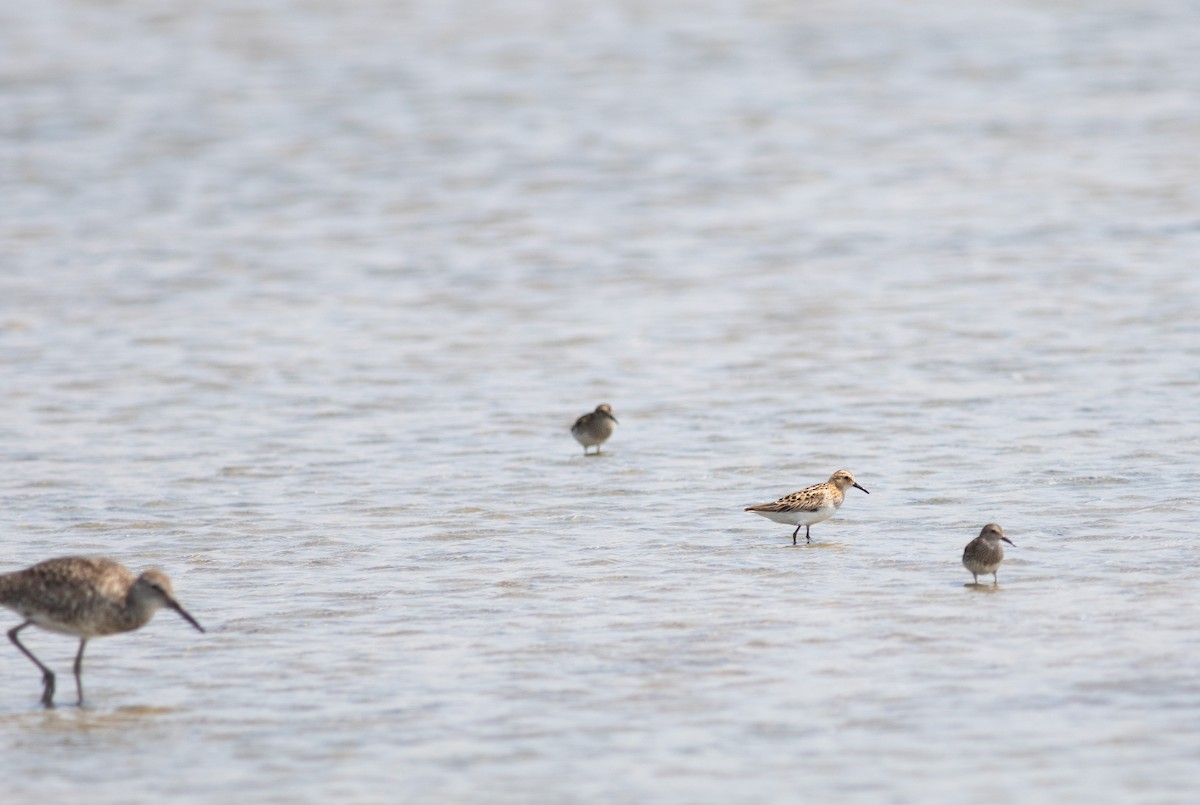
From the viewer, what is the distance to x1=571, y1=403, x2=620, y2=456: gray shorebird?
1645 centimetres

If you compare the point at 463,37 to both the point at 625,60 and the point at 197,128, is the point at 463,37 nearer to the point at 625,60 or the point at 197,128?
the point at 625,60

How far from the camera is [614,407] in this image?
1861 cm

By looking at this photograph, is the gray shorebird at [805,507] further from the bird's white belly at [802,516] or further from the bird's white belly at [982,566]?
the bird's white belly at [982,566]

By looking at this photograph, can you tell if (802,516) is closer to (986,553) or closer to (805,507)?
(805,507)

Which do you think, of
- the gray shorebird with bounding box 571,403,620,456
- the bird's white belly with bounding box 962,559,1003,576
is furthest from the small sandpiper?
the gray shorebird with bounding box 571,403,620,456

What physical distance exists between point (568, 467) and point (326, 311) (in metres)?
7.87

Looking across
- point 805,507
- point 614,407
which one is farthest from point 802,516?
point 614,407

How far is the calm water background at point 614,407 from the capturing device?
9.33 meters

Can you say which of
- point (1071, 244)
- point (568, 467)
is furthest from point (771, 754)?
point (1071, 244)

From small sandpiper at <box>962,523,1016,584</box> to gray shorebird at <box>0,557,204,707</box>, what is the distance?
4.67 metres

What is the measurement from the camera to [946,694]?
9.57 metres

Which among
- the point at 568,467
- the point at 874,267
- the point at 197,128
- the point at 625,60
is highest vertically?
the point at 625,60

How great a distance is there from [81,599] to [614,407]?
8981mm

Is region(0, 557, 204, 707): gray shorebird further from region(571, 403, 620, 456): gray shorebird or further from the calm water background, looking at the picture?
region(571, 403, 620, 456): gray shorebird
